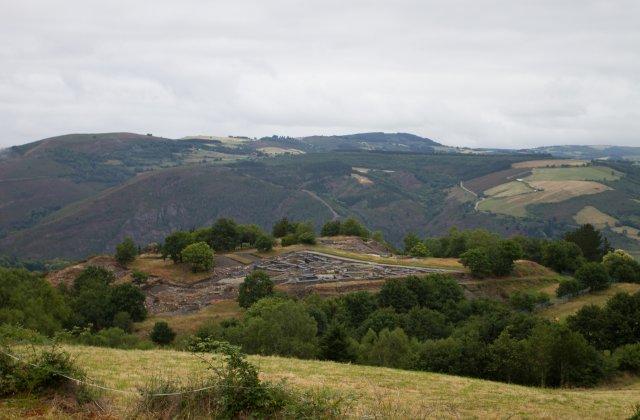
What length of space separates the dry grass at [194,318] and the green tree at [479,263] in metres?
36.6

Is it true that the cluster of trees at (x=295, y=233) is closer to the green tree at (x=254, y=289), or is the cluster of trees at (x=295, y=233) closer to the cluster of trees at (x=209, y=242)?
the cluster of trees at (x=209, y=242)

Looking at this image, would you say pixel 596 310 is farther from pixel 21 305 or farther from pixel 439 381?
pixel 21 305

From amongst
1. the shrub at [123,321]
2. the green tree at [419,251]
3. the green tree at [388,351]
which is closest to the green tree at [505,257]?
the green tree at [419,251]

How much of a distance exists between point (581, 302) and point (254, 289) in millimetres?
41076

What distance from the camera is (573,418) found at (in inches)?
642

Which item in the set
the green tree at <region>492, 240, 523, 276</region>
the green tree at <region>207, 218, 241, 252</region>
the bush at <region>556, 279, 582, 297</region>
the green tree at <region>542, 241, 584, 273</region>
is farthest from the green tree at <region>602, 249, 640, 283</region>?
the green tree at <region>207, 218, 241, 252</region>

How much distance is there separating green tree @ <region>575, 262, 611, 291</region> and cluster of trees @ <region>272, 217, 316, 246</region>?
4527 cm

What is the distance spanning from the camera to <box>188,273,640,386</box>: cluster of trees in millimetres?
29531

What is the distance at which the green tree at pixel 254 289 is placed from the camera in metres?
71.7

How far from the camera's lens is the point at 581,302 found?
70562 mm

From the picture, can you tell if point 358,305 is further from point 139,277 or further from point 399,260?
point 139,277

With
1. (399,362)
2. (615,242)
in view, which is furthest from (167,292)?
(615,242)

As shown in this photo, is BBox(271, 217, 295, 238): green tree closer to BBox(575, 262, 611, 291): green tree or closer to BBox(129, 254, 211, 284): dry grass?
BBox(129, 254, 211, 284): dry grass

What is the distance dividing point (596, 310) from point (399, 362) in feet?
65.8
